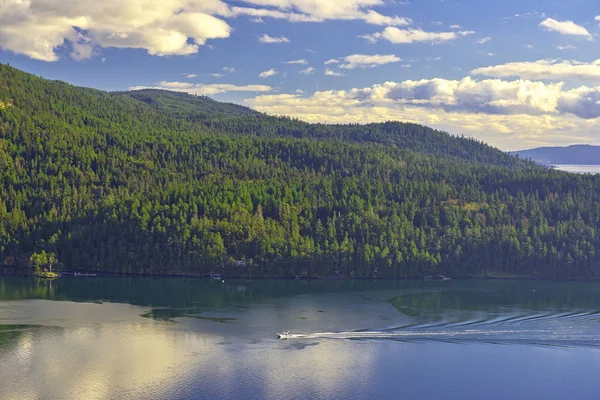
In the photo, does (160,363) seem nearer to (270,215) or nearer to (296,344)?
(296,344)

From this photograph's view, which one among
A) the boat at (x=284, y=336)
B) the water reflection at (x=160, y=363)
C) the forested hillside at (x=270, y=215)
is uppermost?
the forested hillside at (x=270, y=215)

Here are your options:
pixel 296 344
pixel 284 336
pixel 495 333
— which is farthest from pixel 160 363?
pixel 495 333

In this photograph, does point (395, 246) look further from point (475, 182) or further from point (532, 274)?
point (475, 182)

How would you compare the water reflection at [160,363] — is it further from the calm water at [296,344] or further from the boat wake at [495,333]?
the boat wake at [495,333]

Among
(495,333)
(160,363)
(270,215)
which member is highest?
(270,215)

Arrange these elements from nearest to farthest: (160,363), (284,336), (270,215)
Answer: (160,363) < (284,336) < (270,215)

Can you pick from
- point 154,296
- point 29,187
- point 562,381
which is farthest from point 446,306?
point 29,187

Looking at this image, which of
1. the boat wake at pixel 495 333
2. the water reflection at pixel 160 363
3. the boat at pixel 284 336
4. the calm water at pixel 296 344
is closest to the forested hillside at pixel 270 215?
the calm water at pixel 296 344
